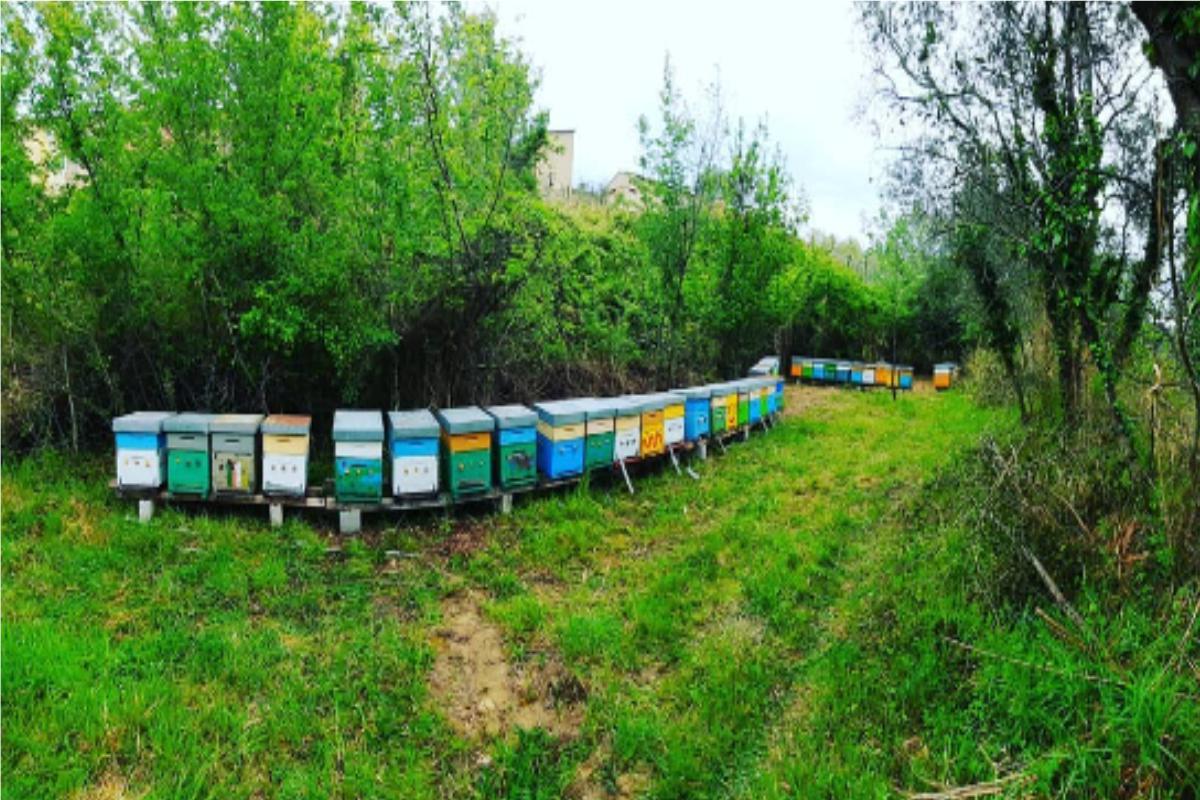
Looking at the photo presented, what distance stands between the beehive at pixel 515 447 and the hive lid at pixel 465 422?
0.42 ft

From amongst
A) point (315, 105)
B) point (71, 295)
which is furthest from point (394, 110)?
point (71, 295)

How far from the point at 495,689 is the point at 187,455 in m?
3.95

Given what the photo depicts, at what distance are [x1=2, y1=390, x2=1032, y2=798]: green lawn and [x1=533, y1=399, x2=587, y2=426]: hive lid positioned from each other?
2.92ft

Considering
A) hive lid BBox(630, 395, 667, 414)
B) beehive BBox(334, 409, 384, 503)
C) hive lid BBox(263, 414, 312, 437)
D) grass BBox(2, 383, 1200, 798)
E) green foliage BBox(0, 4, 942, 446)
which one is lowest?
grass BBox(2, 383, 1200, 798)

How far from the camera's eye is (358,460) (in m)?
6.55

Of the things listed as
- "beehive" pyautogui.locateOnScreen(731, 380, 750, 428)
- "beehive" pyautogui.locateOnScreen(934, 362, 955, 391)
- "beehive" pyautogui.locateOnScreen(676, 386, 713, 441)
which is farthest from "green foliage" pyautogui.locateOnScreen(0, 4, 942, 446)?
"beehive" pyautogui.locateOnScreen(934, 362, 955, 391)

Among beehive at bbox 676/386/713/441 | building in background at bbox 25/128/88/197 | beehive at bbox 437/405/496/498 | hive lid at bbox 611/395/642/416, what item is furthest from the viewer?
beehive at bbox 676/386/713/441

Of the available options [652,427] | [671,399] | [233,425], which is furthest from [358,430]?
[671,399]

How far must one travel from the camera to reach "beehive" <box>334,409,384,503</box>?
21.1ft

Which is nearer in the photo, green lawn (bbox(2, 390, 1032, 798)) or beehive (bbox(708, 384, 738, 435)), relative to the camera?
green lawn (bbox(2, 390, 1032, 798))

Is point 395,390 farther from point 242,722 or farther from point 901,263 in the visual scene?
point 901,263

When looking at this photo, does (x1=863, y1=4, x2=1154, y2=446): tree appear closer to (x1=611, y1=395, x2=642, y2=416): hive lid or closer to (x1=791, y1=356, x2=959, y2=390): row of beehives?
(x1=611, y1=395, x2=642, y2=416): hive lid

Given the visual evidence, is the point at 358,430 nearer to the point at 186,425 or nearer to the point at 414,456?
the point at 414,456

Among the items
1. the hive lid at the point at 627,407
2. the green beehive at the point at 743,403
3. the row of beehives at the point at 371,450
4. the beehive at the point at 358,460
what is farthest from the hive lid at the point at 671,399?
the beehive at the point at 358,460
